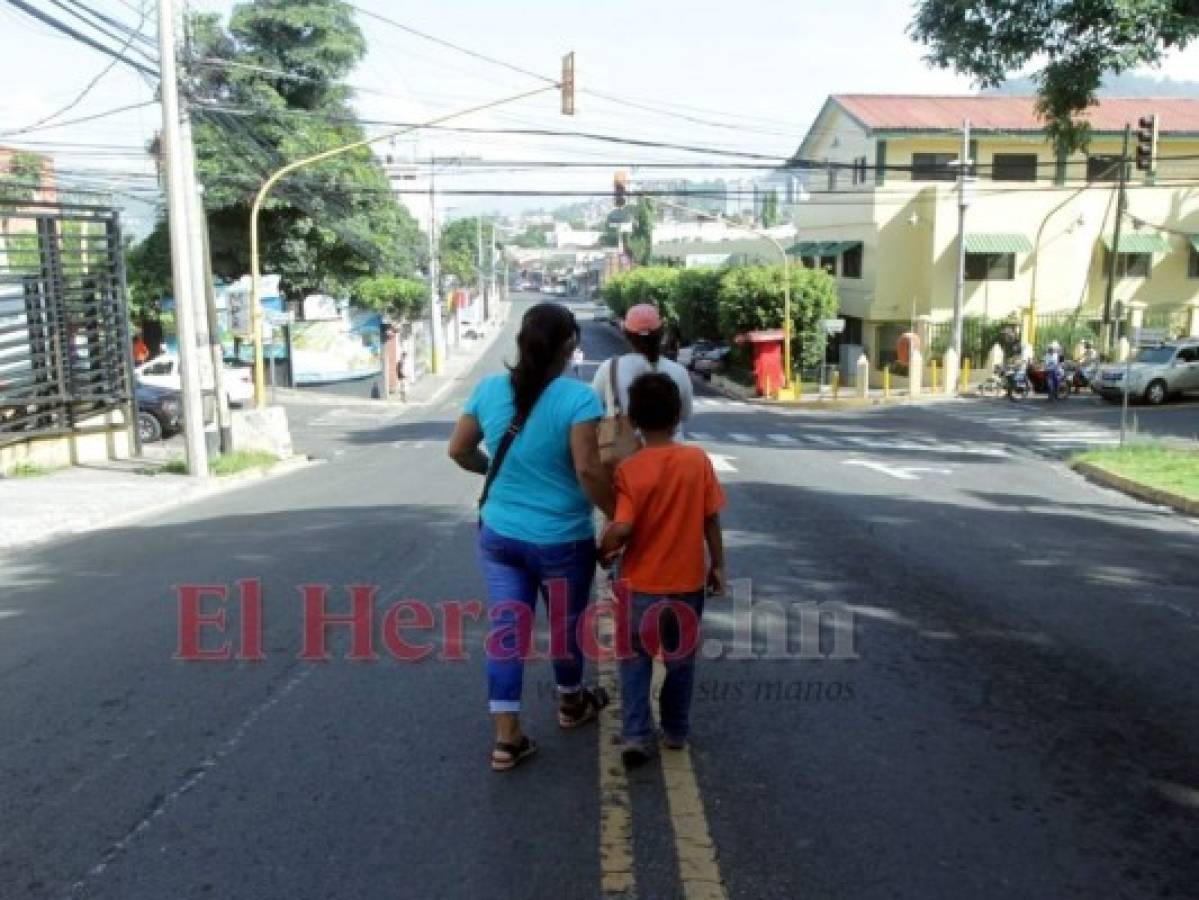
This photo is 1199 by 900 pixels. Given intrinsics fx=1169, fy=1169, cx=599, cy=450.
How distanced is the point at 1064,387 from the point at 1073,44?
72.7ft

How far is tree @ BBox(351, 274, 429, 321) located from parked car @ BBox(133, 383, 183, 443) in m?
21.6

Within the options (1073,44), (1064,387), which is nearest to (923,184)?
(1064,387)

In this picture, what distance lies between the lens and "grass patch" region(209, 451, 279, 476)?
18.4 m

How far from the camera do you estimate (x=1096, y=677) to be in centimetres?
589

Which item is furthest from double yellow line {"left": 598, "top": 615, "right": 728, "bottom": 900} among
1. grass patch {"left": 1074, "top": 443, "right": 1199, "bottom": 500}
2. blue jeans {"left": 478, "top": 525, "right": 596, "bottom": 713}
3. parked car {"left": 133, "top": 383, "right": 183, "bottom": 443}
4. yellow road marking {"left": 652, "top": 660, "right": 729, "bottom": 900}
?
parked car {"left": 133, "top": 383, "right": 183, "bottom": 443}

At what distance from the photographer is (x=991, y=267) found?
4206 cm

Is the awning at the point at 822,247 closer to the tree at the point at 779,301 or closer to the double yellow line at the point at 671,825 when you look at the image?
the tree at the point at 779,301

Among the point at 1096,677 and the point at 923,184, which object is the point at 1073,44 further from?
the point at 923,184

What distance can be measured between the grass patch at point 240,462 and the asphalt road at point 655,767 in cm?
888

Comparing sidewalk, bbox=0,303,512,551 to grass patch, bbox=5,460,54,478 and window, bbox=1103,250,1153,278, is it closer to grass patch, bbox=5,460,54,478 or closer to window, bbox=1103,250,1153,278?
grass patch, bbox=5,460,54,478

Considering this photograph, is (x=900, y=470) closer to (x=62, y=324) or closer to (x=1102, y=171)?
(x=62, y=324)

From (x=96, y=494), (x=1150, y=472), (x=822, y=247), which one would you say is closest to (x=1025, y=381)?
(x=822, y=247)

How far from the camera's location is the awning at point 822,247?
→ 45.4 m

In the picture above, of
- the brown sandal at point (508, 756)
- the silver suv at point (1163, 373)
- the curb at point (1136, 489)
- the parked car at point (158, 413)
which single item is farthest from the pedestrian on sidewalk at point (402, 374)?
the brown sandal at point (508, 756)
